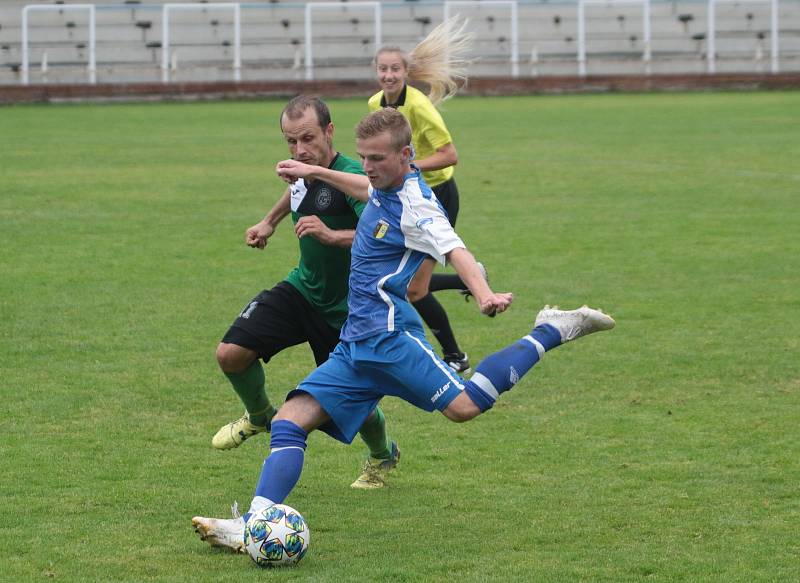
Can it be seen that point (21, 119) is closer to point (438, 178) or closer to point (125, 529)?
point (438, 178)

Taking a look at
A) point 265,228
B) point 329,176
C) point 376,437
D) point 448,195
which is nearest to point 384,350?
point 329,176

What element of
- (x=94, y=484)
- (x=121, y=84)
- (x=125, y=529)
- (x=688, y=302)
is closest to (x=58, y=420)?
(x=94, y=484)

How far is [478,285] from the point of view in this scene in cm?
507

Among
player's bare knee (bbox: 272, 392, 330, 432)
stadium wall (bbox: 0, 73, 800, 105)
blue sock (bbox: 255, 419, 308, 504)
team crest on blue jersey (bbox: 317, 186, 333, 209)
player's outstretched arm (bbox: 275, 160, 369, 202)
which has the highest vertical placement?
stadium wall (bbox: 0, 73, 800, 105)

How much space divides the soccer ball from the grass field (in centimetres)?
8

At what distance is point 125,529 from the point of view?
221 inches

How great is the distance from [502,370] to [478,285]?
0.52 meters

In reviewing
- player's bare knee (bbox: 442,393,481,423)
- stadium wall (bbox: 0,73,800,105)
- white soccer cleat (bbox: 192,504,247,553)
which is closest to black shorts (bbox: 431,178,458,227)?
player's bare knee (bbox: 442,393,481,423)

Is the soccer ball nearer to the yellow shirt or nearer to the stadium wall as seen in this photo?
the yellow shirt

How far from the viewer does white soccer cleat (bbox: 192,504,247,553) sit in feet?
17.2

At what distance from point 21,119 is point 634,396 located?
2524 centimetres

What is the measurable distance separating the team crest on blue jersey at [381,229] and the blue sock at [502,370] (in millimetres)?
Answer: 654

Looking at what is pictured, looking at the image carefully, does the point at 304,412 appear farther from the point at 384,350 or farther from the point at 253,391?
the point at 253,391

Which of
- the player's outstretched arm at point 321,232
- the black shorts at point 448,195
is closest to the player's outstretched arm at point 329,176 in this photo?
the player's outstretched arm at point 321,232
